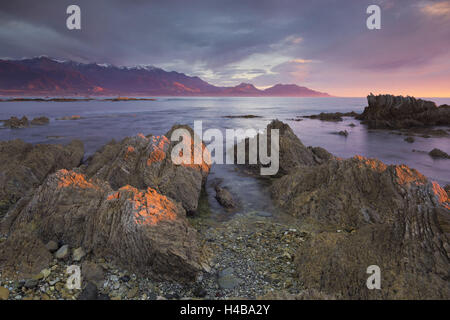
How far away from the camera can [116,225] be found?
4.62 meters

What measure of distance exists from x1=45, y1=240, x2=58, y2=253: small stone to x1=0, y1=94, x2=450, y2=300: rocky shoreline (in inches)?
0.7

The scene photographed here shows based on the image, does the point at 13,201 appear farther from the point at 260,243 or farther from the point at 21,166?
the point at 260,243

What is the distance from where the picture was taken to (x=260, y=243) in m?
5.70

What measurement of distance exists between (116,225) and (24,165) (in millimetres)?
7322

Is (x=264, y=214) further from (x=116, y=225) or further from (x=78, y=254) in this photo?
(x=78, y=254)

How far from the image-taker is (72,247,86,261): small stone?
430 centimetres

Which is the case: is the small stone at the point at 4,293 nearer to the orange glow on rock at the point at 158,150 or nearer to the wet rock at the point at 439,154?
the orange glow on rock at the point at 158,150

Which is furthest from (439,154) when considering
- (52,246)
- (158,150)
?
(52,246)

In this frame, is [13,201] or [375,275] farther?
[13,201]

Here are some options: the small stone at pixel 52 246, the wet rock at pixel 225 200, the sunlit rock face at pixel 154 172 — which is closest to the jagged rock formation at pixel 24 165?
the sunlit rock face at pixel 154 172

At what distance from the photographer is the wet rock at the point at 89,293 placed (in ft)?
11.5

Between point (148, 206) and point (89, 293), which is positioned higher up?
point (148, 206)
